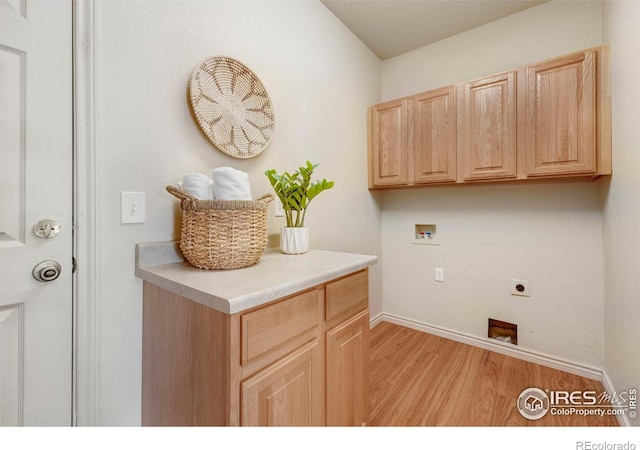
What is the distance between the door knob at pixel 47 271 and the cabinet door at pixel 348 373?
90 cm

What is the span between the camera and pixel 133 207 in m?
0.98

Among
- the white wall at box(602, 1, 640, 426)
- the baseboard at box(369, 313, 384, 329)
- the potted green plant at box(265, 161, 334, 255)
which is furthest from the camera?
the baseboard at box(369, 313, 384, 329)

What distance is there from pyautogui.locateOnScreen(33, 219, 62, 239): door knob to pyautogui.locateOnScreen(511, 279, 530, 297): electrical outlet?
2.50 meters

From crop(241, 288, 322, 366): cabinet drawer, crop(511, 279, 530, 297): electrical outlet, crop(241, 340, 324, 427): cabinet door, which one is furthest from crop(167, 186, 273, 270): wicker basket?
crop(511, 279, 530, 297): electrical outlet

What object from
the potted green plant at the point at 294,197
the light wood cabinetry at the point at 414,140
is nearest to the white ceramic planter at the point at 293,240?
the potted green plant at the point at 294,197

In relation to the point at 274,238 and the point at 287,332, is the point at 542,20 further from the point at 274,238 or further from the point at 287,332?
the point at 287,332

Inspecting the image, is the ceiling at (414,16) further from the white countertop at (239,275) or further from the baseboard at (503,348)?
the baseboard at (503,348)

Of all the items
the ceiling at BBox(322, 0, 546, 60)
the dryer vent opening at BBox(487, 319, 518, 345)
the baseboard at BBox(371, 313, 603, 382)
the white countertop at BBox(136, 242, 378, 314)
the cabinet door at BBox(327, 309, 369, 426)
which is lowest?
the baseboard at BBox(371, 313, 603, 382)

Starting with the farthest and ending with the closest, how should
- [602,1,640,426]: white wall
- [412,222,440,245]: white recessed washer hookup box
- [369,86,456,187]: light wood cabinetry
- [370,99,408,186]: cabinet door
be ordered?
[412,222,440,245]: white recessed washer hookup box < [370,99,408,186]: cabinet door < [369,86,456,187]: light wood cabinetry < [602,1,640,426]: white wall

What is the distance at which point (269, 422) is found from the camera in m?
0.77

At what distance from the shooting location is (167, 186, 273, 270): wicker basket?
901 mm

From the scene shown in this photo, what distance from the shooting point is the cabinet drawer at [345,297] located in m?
0.98

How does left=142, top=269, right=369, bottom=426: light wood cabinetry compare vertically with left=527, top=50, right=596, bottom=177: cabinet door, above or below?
below

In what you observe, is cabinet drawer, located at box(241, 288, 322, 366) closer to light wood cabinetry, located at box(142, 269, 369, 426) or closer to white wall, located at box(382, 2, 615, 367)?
light wood cabinetry, located at box(142, 269, 369, 426)
